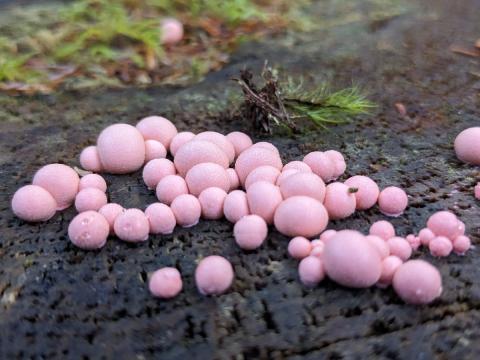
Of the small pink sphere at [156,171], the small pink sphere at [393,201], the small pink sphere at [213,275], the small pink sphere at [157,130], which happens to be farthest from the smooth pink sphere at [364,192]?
the small pink sphere at [157,130]

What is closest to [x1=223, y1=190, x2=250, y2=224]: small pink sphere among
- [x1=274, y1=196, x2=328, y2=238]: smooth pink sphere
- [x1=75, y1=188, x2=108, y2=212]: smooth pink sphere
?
[x1=274, y1=196, x2=328, y2=238]: smooth pink sphere

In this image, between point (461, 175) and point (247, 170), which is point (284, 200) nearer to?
point (247, 170)

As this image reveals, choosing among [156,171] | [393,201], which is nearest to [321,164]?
[393,201]

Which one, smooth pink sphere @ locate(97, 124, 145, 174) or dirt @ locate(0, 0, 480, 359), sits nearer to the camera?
dirt @ locate(0, 0, 480, 359)

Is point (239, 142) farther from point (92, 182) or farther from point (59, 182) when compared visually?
point (59, 182)

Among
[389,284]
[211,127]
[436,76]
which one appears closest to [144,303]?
[389,284]

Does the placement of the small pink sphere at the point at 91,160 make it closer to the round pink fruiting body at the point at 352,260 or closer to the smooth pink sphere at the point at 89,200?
the smooth pink sphere at the point at 89,200

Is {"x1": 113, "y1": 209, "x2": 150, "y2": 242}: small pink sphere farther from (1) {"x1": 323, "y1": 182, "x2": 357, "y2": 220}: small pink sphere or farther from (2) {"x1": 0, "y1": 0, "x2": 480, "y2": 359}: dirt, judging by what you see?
(1) {"x1": 323, "y1": 182, "x2": 357, "y2": 220}: small pink sphere
